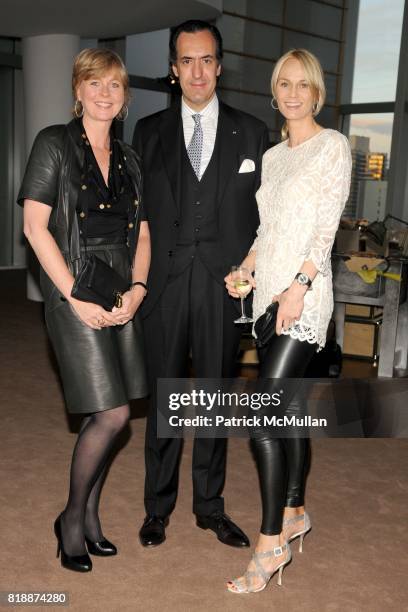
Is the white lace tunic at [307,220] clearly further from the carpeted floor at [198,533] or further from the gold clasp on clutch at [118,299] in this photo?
the carpeted floor at [198,533]

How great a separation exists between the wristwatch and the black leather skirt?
625 millimetres

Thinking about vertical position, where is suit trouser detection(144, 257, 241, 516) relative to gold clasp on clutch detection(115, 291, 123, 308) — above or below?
below

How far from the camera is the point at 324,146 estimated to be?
2.49m

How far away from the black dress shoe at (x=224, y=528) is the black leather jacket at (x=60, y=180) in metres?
1.24

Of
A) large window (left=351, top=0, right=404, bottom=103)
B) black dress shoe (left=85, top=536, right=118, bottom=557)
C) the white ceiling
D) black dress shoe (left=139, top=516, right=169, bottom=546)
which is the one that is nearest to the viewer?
black dress shoe (left=85, top=536, right=118, bottom=557)

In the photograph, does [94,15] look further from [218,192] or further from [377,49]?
[377,49]

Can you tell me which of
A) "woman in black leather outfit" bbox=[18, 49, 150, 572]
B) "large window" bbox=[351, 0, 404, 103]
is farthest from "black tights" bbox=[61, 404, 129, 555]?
"large window" bbox=[351, 0, 404, 103]

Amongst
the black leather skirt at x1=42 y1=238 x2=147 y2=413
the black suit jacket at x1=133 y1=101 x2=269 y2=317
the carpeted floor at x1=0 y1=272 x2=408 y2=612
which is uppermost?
the black suit jacket at x1=133 y1=101 x2=269 y2=317

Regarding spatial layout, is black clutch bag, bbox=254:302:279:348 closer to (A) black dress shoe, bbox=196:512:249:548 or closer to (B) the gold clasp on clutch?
(B) the gold clasp on clutch

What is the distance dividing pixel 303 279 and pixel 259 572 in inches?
40.6

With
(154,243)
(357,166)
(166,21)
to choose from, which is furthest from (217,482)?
(357,166)

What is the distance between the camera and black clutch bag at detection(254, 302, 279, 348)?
8.39 feet

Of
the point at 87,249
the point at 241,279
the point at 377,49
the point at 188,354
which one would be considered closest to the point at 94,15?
the point at 188,354

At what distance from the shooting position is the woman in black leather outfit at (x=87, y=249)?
2.54 meters
